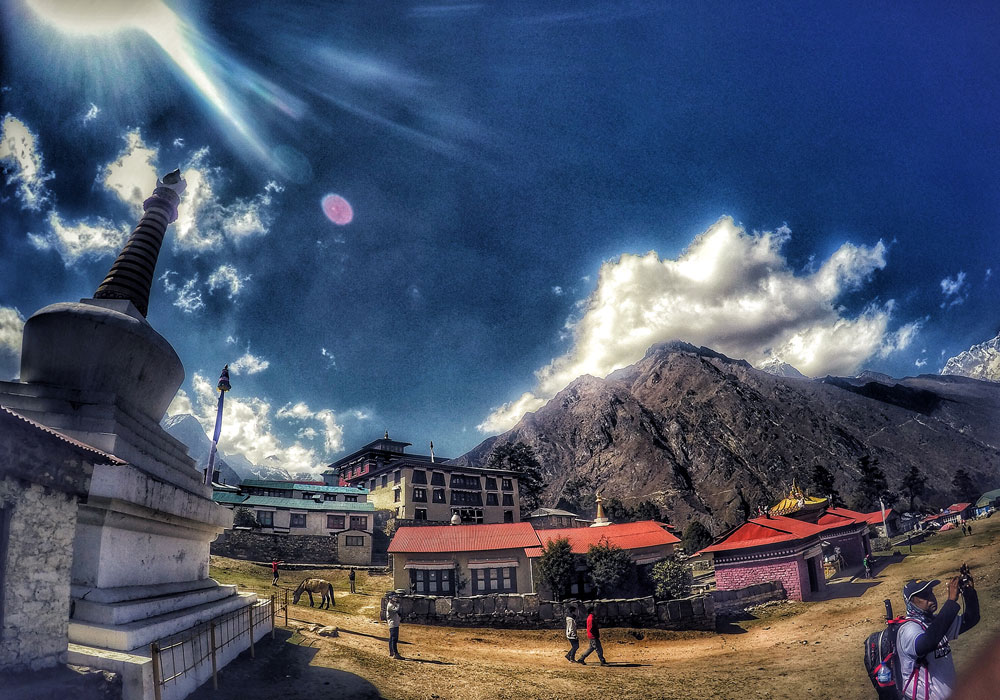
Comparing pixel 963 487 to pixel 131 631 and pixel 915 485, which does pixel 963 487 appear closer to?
pixel 915 485

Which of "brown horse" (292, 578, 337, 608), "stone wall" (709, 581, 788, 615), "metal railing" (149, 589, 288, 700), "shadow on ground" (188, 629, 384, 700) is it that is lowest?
"stone wall" (709, 581, 788, 615)

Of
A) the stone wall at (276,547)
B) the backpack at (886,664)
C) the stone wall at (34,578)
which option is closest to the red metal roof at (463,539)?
the stone wall at (276,547)

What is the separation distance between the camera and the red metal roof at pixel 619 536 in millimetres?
32812

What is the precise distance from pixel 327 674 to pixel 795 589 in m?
24.8

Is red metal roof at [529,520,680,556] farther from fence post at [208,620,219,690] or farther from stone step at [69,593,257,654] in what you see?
stone step at [69,593,257,654]

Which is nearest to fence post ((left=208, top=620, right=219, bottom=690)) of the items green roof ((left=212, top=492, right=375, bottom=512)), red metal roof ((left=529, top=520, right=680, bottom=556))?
red metal roof ((left=529, top=520, right=680, bottom=556))

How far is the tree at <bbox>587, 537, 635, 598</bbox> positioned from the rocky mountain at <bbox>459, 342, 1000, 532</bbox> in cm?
7461

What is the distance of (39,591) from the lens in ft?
23.4

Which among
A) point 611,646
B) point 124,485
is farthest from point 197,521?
point 611,646

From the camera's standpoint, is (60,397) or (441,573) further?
(441,573)

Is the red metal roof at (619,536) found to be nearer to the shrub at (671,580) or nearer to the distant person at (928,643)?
the shrub at (671,580)

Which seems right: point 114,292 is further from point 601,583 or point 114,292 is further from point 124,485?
point 601,583

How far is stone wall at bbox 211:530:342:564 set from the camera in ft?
135

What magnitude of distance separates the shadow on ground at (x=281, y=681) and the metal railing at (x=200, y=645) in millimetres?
337
